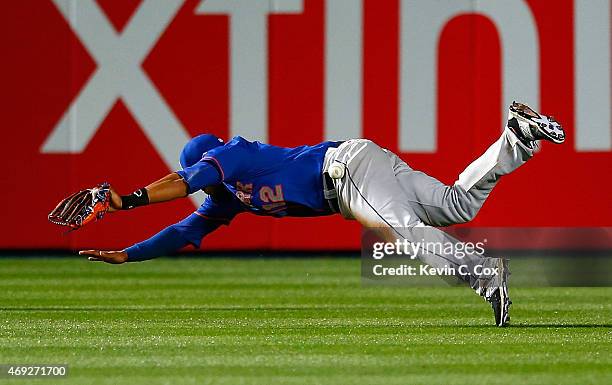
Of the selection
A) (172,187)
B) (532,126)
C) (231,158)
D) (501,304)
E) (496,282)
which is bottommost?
(501,304)

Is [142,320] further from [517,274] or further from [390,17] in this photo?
[390,17]

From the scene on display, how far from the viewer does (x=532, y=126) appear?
8.49 metres


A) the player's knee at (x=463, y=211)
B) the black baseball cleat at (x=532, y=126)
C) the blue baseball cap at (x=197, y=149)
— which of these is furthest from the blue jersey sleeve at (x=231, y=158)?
the black baseball cleat at (x=532, y=126)

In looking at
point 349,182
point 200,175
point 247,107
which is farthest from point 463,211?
point 247,107

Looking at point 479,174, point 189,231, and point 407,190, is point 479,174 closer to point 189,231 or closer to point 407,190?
point 407,190

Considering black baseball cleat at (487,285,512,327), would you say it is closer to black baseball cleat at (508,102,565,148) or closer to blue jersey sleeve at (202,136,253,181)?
black baseball cleat at (508,102,565,148)

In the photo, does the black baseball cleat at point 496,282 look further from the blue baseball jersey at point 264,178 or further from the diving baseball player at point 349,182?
the blue baseball jersey at point 264,178

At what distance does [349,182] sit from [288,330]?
101 centimetres

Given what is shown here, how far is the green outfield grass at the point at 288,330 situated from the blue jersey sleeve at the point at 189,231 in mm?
438

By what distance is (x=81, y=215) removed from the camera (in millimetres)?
8305

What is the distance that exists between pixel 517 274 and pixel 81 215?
18.2ft

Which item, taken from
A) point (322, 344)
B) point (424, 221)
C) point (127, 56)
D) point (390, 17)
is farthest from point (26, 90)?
point (322, 344)

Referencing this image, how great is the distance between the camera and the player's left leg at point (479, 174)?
27.9 ft

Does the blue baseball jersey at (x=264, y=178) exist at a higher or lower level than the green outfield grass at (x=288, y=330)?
higher
